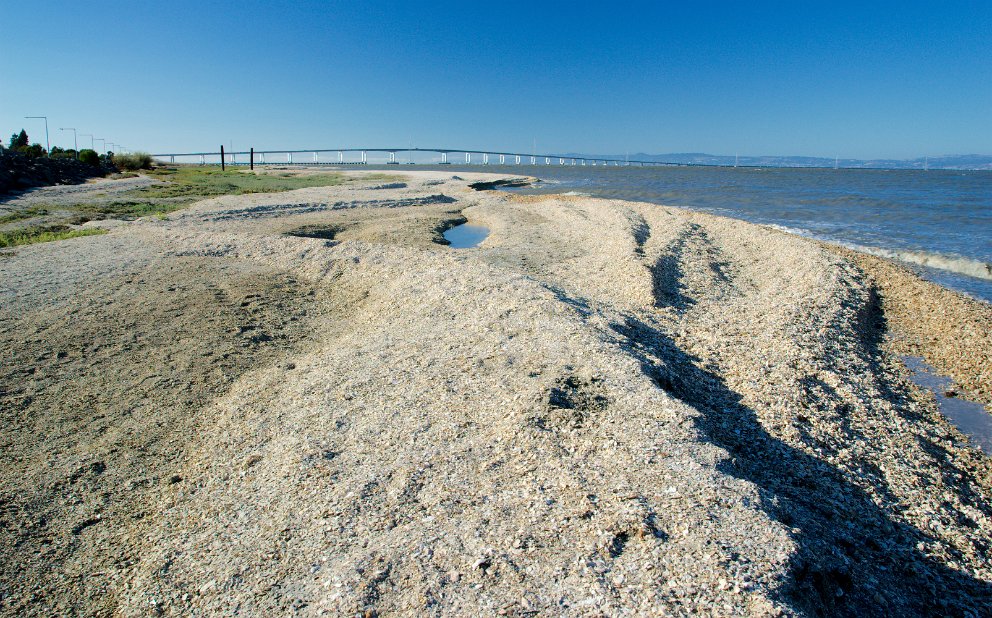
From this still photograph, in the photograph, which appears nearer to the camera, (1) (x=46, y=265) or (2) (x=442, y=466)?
(2) (x=442, y=466)

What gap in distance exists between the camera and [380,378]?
18.0 ft

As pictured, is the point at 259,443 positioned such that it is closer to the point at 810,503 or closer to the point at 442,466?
the point at 442,466

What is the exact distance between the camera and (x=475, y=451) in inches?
161

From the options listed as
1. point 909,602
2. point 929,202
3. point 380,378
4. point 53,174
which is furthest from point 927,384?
point 53,174

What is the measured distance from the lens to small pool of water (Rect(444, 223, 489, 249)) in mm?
15055

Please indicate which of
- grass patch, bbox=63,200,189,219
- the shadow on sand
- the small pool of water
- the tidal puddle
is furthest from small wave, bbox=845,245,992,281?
grass patch, bbox=63,200,189,219

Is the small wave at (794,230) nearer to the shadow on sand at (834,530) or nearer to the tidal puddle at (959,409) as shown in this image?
the tidal puddle at (959,409)

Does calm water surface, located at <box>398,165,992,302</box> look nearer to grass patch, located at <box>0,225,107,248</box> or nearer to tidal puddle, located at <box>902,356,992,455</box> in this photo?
tidal puddle, located at <box>902,356,992,455</box>

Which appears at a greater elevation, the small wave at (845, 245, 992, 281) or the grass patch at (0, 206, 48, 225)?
the grass patch at (0, 206, 48, 225)

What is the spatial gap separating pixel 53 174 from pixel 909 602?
34467mm

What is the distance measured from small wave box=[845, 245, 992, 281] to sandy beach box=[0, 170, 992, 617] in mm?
5780

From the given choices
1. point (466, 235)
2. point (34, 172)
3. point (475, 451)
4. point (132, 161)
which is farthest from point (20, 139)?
point (475, 451)

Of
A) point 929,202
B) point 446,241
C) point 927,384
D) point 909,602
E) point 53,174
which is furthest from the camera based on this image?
point 929,202

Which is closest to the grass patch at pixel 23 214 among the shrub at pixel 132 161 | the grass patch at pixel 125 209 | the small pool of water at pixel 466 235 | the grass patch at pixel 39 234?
the grass patch at pixel 125 209
